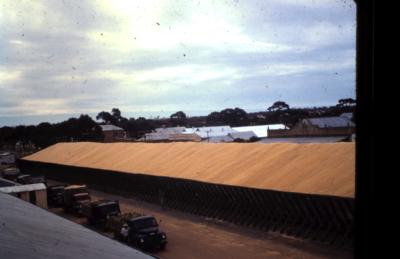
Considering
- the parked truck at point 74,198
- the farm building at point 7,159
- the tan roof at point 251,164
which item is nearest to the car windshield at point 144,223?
the tan roof at point 251,164

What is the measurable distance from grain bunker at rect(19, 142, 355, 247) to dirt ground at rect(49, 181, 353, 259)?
27.4 inches

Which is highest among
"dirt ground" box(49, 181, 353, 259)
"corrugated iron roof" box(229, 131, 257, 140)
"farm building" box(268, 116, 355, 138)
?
"farm building" box(268, 116, 355, 138)

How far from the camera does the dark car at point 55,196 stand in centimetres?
2773

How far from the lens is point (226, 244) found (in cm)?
1764

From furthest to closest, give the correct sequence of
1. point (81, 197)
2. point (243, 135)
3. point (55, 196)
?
point (243, 135) < point (55, 196) < point (81, 197)

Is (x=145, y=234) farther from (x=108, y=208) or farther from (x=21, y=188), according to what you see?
(x=21, y=188)

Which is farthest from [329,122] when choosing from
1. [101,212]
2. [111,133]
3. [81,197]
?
[111,133]

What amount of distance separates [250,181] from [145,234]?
23.0 feet

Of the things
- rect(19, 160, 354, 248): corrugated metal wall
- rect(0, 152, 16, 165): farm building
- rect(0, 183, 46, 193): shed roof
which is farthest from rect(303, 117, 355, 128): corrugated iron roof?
rect(0, 152, 16, 165): farm building

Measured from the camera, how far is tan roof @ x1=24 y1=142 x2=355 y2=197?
65.5 feet

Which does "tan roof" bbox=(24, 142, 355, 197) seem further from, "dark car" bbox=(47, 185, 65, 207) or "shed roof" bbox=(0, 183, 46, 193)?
"shed roof" bbox=(0, 183, 46, 193)

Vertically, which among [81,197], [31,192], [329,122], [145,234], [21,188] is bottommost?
[145,234]

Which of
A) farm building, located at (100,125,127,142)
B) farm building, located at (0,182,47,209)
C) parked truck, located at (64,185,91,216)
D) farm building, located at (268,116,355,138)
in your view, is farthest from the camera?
farm building, located at (100,125,127,142)

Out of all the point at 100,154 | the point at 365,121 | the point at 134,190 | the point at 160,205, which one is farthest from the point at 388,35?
the point at 100,154
